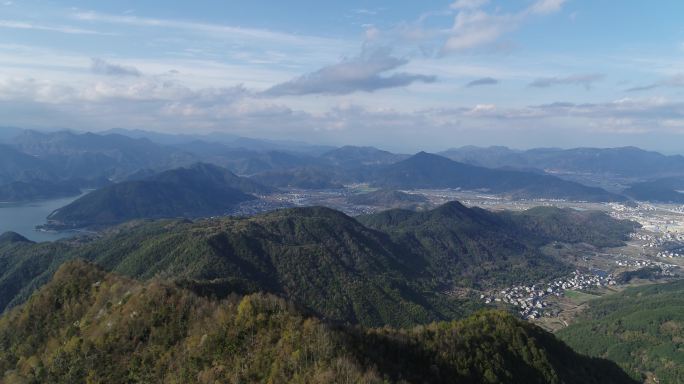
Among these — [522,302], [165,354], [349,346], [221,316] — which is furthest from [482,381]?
[522,302]

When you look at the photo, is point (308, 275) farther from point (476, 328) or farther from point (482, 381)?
point (482, 381)

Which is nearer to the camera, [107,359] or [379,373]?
[379,373]

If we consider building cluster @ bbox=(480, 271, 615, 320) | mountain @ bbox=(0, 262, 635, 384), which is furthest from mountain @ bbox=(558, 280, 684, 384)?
mountain @ bbox=(0, 262, 635, 384)

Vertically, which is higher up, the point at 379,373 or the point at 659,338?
the point at 379,373

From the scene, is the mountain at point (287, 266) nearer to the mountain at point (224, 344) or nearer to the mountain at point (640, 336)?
the mountain at point (640, 336)

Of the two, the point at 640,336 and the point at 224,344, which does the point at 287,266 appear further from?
the point at 224,344

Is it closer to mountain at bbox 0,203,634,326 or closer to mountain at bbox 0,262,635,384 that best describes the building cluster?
mountain at bbox 0,203,634,326

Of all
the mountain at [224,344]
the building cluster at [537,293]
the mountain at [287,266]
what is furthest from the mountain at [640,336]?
the mountain at [224,344]
